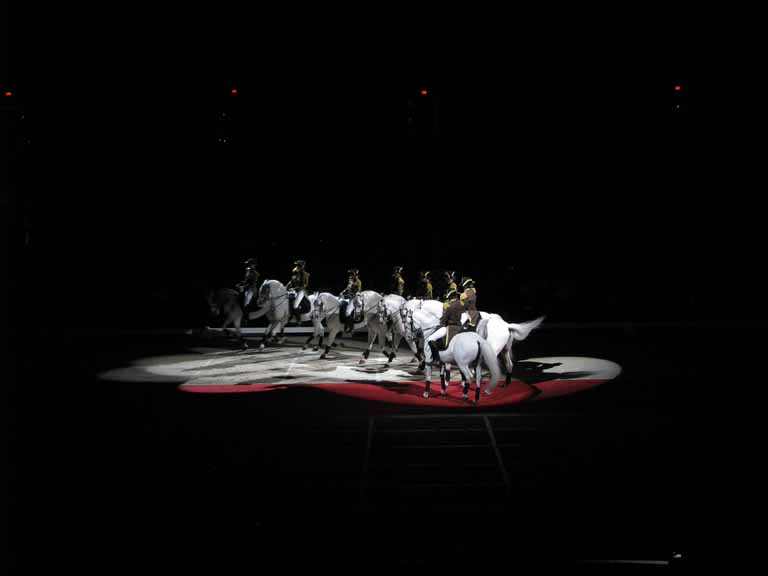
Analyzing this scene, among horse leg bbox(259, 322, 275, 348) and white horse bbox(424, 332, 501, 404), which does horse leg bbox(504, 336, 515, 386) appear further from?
horse leg bbox(259, 322, 275, 348)

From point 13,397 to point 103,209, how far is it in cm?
1069

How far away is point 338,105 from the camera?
1869 cm

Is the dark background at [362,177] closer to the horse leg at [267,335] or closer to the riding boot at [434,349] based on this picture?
the horse leg at [267,335]

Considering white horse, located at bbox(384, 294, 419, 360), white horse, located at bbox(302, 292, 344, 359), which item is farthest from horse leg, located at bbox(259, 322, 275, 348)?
white horse, located at bbox(384, 294, 419, 360)

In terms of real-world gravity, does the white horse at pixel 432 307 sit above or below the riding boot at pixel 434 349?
above

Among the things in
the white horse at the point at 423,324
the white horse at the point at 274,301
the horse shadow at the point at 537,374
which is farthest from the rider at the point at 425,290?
the white horse at the point at 274,301

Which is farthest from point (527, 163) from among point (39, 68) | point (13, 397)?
point (13, 397)

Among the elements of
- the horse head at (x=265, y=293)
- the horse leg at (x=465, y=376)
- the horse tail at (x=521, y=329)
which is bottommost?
the horse leg at (x=465, y=376)

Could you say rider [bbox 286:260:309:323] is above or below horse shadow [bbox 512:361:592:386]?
above

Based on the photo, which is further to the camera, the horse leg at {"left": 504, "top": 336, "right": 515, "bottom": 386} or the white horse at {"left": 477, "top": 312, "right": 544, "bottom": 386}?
the horse leg at {"left": 504, "top": 336, "right": 515, "bottom": 386}

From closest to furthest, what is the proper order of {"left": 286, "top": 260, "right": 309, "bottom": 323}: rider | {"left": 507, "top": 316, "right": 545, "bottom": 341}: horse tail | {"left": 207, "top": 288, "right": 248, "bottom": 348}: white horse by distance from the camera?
{"left": 507, "top": 316, "right": 545, "bottom": 341}: horse tail, {"left": 286, "top": 260, "right": 309, "bottom": 323}: rider, {"left": 207, "top": 288, "right": 248, "bottom": 348}: white horse

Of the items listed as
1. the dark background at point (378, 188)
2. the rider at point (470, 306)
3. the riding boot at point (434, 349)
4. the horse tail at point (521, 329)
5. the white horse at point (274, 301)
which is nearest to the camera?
the riding boot at point (434, 349)

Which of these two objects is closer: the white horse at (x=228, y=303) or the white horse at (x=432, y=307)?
the white horse at (x=432, y=307)

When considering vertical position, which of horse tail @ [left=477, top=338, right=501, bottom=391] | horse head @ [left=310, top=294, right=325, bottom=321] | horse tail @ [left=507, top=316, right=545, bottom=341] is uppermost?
horse head @ [left=310, top=294, right=325, bottom=321]
